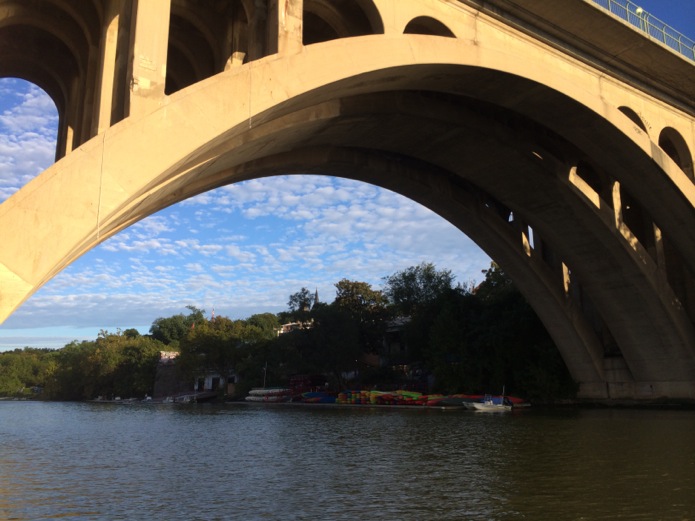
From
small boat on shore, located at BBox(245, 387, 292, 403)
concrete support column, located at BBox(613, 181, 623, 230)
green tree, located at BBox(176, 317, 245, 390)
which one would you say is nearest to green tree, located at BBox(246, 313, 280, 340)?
green tree, located at BBox(176, 317, 245, 390)

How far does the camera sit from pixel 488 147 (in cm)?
2172

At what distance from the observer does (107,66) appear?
404 inches

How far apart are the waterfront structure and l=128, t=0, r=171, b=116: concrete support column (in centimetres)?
3

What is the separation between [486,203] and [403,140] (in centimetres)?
661

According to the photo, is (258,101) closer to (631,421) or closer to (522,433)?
(522,433)

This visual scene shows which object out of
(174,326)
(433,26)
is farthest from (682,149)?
(174,326)

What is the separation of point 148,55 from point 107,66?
1.10m

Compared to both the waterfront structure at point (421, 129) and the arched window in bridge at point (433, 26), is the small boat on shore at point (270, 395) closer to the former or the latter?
the waterfront structure at point (421, 129)

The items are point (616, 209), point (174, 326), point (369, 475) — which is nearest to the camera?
point (369, 475)

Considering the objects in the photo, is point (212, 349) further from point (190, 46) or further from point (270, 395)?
point (190, 46)

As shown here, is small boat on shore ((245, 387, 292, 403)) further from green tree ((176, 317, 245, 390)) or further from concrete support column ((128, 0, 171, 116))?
concrete support column ((128, 0, 171, 116))

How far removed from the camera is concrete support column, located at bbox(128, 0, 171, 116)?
9.27 m

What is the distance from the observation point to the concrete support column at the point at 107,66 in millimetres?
9663

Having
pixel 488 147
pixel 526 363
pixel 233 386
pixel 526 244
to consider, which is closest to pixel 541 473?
pixel 488 147
